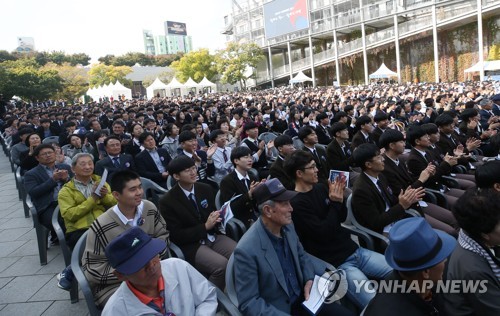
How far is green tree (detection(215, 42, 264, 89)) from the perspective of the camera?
4478 centimetres

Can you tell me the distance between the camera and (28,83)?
1242 inches

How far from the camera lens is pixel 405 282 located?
73.7 inches

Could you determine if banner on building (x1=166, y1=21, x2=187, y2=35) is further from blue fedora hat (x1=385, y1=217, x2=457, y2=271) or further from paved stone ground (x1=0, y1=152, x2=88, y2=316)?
blue fedora hat (x1=385, y1=217, x2=457, y2=271)

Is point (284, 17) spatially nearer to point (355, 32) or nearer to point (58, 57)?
point (355, 32)

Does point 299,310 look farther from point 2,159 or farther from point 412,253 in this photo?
point 2,159

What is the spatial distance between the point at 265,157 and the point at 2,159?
425 inches

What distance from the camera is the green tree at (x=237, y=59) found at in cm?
4478

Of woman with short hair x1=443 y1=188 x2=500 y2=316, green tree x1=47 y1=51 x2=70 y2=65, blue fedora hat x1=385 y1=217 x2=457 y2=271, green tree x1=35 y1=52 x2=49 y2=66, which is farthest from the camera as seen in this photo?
green tree x1=47 y1=51 x2=70 y2=65

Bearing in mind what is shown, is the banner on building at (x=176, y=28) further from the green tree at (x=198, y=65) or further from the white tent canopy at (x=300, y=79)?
the white tent canopy at (x=300, y=79)

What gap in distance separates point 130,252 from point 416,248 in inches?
58.6

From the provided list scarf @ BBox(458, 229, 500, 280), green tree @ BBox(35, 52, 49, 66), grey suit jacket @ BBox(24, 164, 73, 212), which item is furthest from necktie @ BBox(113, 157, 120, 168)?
green tree @ BBox(35, 52, 49, 66)

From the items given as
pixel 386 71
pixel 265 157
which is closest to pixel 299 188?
pixel 265 157

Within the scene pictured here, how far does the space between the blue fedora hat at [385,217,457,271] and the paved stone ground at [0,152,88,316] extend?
288cm

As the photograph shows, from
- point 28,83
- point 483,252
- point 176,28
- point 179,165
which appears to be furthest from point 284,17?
point 176,28
